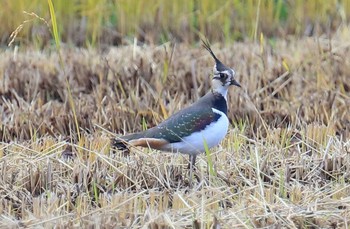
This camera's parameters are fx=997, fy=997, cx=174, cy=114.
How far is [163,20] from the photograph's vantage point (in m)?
8.75

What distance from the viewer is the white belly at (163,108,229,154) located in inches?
193

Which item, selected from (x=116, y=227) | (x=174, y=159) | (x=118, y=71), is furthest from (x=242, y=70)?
(x=116, y=227)

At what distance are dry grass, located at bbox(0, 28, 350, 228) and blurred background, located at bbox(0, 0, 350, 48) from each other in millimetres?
463

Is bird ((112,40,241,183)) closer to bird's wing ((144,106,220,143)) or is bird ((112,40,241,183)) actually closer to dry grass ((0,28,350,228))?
bird's wing ((144,106,220,143))

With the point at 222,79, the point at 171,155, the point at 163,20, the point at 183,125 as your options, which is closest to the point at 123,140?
the point at 183,125

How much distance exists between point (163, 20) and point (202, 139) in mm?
3936

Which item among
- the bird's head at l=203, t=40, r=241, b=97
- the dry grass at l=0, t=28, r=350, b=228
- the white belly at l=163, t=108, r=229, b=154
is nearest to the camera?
the dry grass at l=0, t=28, r=350, b=228

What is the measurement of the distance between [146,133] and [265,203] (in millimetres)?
829

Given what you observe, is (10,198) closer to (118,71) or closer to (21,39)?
(118,71)

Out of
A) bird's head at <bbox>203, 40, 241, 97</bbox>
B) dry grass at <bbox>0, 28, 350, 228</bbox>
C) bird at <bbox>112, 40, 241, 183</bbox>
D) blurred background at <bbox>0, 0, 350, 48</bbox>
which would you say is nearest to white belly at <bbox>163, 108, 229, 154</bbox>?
bird at <bbox>112, 40, 241, 183</bbox>

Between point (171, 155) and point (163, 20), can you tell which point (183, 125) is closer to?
point (171, 155)

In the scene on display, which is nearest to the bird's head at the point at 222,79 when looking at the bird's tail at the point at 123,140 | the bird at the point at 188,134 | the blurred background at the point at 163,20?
the bird at the point at 188,134

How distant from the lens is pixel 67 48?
324 inches

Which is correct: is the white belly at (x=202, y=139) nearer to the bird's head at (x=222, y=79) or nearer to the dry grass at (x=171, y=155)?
the dry grass at (x=171, y=155)
